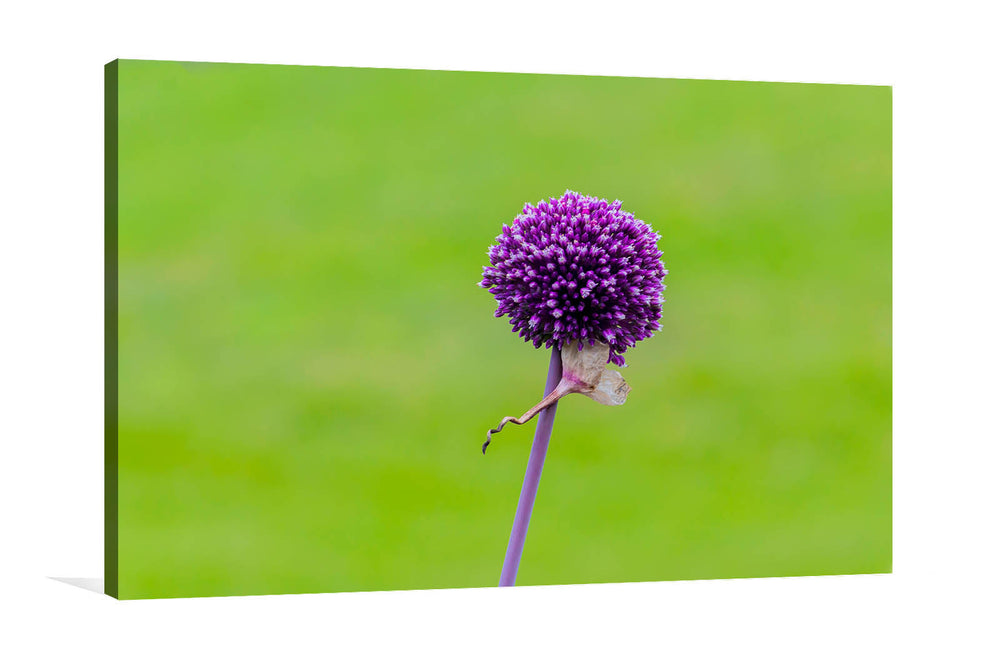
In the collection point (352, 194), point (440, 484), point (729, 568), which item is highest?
point (352, 194)

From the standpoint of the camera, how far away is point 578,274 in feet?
17.6

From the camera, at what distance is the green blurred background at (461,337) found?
19.1 feet

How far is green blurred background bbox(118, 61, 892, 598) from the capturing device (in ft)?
19.1

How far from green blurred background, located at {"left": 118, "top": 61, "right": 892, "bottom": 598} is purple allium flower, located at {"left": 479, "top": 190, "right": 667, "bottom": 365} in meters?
0.62

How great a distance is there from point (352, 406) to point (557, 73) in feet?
5.59

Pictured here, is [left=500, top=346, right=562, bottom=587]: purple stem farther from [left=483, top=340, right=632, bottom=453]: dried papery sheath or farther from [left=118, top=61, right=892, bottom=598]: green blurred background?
[left=118, top=61, right=892, bottom=598]: green blurred background

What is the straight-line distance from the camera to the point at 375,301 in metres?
6.06

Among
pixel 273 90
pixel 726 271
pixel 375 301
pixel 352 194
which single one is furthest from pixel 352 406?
pixel 726 271

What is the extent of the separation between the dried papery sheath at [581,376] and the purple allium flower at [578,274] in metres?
0.05

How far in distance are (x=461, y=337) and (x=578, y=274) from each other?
92 cm

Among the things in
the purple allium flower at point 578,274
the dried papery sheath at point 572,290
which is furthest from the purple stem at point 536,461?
the purple allium flower at point 578,274

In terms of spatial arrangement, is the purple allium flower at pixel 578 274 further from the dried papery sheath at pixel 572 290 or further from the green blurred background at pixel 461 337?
the green blurred background at pixel 461 337

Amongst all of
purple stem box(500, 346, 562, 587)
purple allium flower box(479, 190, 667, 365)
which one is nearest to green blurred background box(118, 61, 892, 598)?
purple stem box(500, 346, 562, 587)

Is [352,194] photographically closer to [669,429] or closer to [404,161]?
[404,161]
